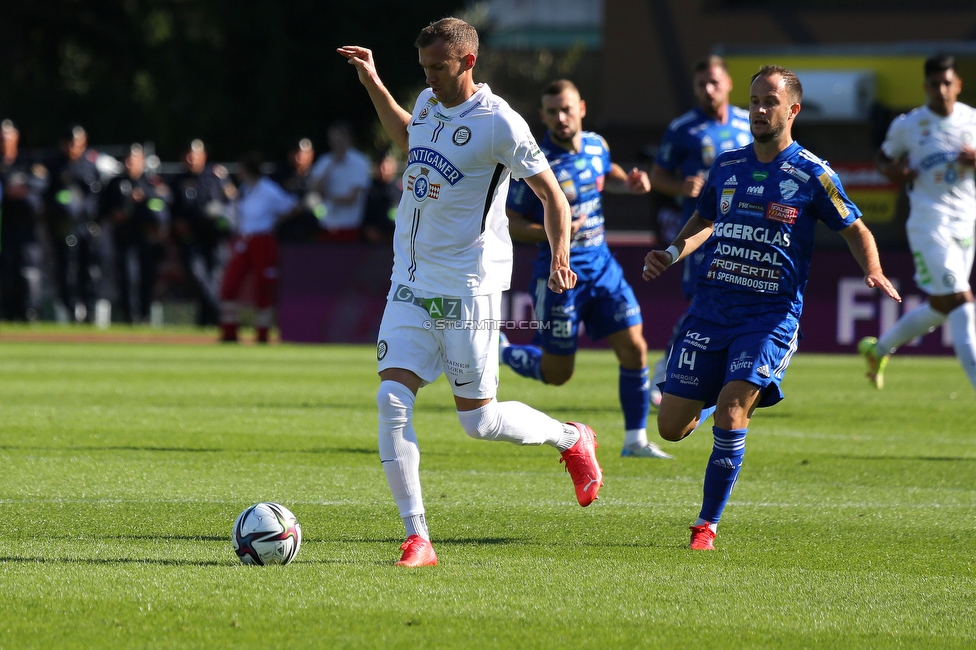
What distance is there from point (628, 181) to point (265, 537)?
4285mm

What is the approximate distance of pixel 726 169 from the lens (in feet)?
22.2

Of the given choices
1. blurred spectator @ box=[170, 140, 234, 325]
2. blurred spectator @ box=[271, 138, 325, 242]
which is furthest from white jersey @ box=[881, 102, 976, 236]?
blurred spectator @ box=[170, 140, 234, 325]

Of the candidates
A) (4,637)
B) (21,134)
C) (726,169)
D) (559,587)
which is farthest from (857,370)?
(21,134)

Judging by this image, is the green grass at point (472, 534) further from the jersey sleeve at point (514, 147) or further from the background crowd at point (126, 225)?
the background crowd at point (126, 225)

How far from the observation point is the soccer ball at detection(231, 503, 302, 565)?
18.9 feet

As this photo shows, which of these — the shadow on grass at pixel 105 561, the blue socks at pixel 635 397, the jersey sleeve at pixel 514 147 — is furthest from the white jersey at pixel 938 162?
the shadow on grass at pixel 105 561

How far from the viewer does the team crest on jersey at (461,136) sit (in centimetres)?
611

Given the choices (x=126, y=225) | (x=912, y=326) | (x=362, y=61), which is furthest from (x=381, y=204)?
(x=362, y=61)

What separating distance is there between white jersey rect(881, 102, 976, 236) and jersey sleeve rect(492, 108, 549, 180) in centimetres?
557

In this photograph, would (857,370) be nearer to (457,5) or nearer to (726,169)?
(726,169)

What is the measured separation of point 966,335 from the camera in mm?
10656

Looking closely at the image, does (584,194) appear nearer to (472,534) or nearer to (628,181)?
(628,181)

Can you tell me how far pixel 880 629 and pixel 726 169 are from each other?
249 centimetres

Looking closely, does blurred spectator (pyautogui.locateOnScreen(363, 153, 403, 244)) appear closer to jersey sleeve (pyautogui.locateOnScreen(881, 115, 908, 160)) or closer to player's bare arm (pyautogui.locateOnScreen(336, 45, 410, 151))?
jersey sleeve (pyautogui.locateOnScreen(881, 115, 908, 160))
